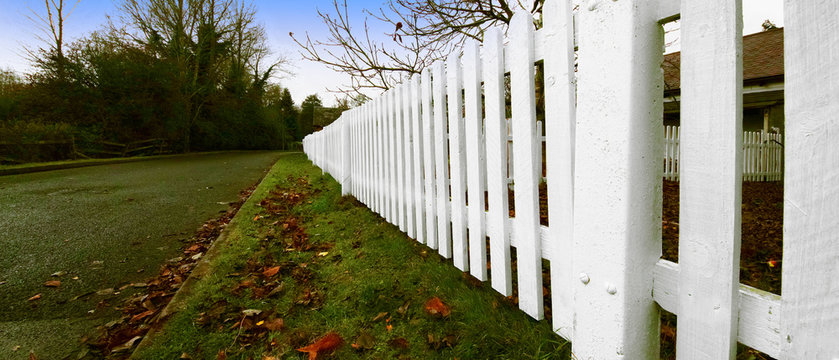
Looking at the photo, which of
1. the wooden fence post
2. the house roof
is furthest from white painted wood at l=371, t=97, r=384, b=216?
the house roof

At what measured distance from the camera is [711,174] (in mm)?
875

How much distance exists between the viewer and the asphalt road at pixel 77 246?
1981 millimetres

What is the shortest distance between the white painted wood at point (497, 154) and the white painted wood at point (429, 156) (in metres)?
0.69

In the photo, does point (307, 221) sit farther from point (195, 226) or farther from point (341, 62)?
point (341, 62)

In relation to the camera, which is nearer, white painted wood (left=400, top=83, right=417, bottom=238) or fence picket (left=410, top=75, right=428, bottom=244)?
fence picket (left=410, top=75, right=428, bottom=244)

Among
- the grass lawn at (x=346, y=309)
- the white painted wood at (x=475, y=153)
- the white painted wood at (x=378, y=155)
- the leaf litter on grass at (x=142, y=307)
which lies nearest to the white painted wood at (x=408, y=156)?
the grass lawn at (x=346, y=309)

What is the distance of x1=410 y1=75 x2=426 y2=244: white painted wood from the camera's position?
2.53 meters

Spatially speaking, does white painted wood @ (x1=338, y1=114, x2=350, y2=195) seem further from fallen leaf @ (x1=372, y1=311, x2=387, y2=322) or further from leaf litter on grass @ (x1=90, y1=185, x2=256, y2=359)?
fallen leaf @ (x1=372, y1=311, x2=387, y2=322)

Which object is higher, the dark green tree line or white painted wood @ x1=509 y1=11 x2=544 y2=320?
the dark green tree line

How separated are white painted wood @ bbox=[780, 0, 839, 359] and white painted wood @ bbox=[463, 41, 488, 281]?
3.64ft

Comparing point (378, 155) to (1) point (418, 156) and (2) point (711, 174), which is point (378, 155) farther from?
(2) point (711, 174)

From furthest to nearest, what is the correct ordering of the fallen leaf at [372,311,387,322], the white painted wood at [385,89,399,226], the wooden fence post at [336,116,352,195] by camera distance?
the wooden fence post at [336,116,352,195], the white painted wood at [385,89,399,226], the fallen leaf at [372,311,387,322]

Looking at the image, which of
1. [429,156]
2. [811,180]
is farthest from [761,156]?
[811,180]

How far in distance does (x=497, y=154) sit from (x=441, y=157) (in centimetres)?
60
